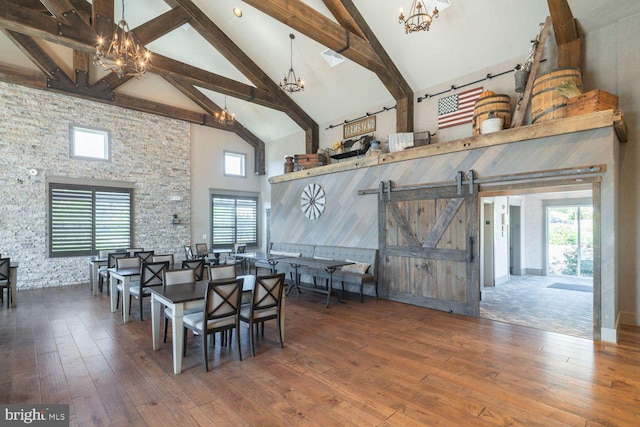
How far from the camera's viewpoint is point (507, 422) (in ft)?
7.58

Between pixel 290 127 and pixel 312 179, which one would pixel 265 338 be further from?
pixel 290 127

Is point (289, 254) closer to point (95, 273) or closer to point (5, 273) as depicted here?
point (95, 273)

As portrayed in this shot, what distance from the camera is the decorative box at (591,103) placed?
3.87 m

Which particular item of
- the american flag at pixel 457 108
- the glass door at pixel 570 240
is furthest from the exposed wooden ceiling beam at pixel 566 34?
the glass door at pixel 570 240

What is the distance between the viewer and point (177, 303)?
3.09 m

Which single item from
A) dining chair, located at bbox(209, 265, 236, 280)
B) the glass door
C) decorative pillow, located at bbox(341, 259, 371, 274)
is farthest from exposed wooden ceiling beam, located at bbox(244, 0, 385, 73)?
the glass door

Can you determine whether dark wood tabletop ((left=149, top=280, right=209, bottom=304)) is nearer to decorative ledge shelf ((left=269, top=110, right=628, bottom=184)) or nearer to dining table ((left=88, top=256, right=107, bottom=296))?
dining table ((left=88, top=256, right=107, bottom=296))

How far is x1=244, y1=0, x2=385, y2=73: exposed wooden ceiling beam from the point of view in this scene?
446 cm

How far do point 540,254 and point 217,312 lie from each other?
904 cm

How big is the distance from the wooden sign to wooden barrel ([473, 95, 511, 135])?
2.80 metres

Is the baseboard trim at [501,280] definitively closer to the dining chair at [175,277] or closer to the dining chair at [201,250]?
the dining chair at [175,277]

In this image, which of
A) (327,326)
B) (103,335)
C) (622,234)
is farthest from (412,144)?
(103,335)

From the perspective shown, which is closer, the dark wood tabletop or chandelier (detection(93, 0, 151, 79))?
the dark wood tabletop

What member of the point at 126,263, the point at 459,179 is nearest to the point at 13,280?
the point at 126,263
